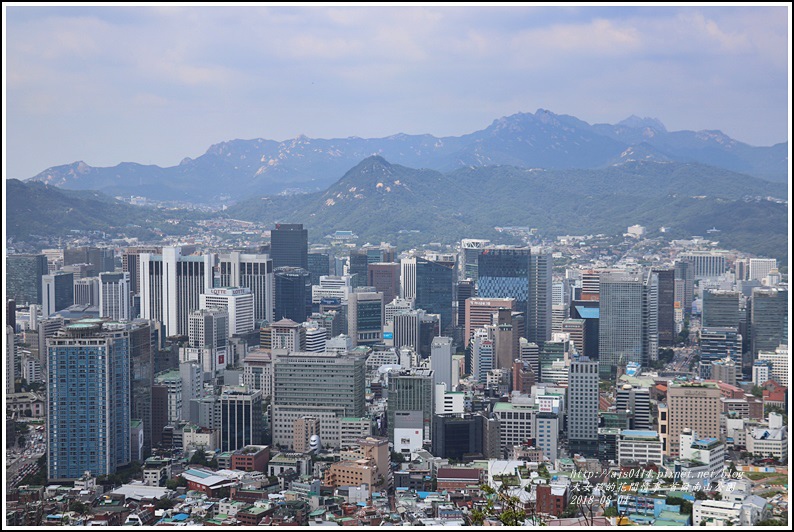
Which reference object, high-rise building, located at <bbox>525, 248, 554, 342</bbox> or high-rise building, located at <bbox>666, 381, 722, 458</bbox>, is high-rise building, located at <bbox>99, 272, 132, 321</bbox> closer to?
high-rise building, located at <bbox>525, 248, 554, 342</bbox>

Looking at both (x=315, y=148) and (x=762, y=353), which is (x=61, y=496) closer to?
(x=762, y=353)

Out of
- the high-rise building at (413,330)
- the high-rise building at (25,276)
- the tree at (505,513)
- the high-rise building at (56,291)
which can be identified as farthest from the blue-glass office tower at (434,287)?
the tree at (505,513)

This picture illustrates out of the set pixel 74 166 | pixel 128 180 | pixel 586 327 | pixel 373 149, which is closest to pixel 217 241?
pixel 128 180

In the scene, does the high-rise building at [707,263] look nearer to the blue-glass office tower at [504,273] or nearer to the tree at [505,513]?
the blue-glass office tower at [504,273]

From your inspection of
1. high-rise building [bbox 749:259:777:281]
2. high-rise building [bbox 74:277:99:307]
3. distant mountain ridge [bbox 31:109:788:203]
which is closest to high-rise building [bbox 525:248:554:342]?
high-rise building [bbox 749:259:777:281]

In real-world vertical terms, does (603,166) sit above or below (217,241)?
above
